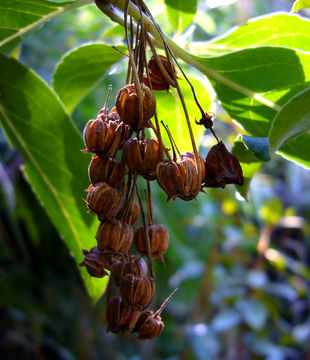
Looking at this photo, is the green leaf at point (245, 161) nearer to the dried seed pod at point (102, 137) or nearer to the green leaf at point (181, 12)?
the dried seed pod at point (102, 137)

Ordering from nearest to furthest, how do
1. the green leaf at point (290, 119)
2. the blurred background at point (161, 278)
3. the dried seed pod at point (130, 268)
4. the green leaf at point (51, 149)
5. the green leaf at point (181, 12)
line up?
the green leaf at point (290, 119), the dried seed pod at point (130, 268), the green leaf at point (51, 149), the green leaf at point (181, 12), the blurred background at point (161, 278)

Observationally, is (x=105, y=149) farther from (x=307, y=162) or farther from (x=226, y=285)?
(x=226, y=285)

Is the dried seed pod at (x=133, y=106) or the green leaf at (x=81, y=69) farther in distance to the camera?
the green leaf at (x=81, y=69)

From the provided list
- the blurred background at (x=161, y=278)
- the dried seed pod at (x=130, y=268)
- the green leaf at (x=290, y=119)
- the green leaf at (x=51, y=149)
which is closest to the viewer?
the green leaf at (x=290, y=119)

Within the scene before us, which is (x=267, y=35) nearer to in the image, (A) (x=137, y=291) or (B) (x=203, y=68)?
(B) (x=203, y=68)

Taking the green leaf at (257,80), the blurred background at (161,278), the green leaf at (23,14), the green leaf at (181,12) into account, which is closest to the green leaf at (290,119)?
the green leaf at (257,80)

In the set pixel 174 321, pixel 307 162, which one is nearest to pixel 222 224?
pixel 174 321

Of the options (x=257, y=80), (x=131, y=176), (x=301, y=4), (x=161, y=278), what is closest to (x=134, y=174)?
(x=131, y=176)
